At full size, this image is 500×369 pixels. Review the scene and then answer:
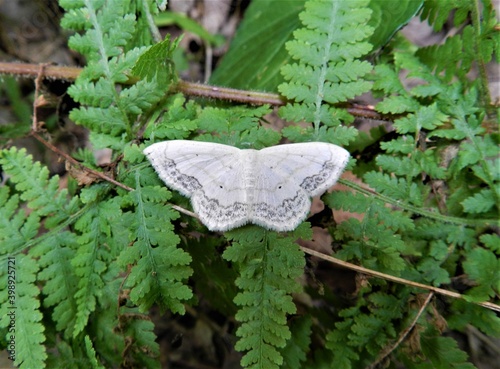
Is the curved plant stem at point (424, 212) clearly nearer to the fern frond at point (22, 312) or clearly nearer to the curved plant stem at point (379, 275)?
the curved plant stem at point (379, 275)

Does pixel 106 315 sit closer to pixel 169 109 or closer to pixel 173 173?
pixel 173 173

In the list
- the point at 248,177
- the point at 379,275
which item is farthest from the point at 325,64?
the point at 379,275

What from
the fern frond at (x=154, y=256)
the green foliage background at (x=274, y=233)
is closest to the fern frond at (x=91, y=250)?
the green foliage background at (x=274, y=233)

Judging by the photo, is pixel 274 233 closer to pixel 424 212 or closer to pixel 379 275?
pixel 379 275

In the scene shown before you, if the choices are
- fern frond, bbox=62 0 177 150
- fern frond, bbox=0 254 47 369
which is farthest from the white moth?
fern frond, bbox=0 254 47 369

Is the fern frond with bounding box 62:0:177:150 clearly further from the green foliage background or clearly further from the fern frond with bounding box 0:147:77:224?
the fern frond with bounding box 0:147:77:224

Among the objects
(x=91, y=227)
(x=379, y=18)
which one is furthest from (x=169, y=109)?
(x=379, y=18)

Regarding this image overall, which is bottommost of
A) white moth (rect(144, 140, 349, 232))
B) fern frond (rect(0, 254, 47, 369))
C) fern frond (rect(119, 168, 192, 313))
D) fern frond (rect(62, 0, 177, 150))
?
fern frond (rect(0, 254, 47, 369))
